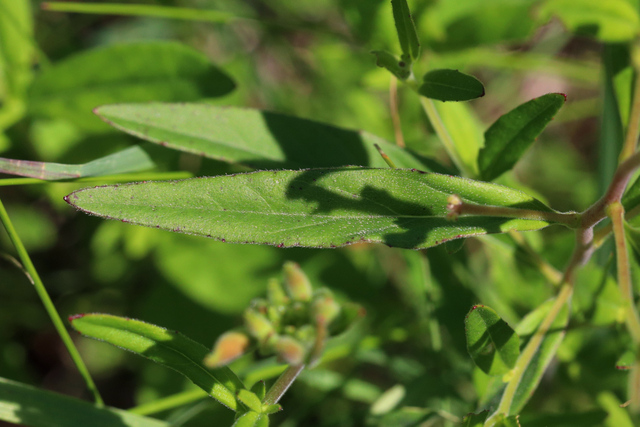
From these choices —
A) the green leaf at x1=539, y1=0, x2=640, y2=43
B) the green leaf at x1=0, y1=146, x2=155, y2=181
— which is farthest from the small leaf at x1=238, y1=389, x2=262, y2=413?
the green leaf at x1=539, y1=0, x2=640, y2=43

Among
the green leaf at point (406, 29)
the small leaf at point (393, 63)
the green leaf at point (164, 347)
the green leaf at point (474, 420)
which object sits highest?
the green leaf at point (406, 29)

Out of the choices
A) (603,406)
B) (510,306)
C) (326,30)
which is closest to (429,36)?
(326,30)

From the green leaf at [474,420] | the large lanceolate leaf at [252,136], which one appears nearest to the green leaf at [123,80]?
the large lanceolate leaf at [252,136]

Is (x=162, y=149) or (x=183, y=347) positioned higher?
(x=162, y=149)

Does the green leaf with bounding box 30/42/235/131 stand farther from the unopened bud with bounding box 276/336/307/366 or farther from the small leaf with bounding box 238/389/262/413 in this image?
the unopened bud with bounding box 276/336/307/366

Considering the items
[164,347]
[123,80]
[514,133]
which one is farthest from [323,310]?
[123,80]

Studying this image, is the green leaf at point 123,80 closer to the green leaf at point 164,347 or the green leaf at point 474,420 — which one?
the green leaf at point 164,347

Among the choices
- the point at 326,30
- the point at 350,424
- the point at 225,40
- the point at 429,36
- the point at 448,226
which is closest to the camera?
the point at 448,226

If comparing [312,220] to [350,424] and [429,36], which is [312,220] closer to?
[350,424]
